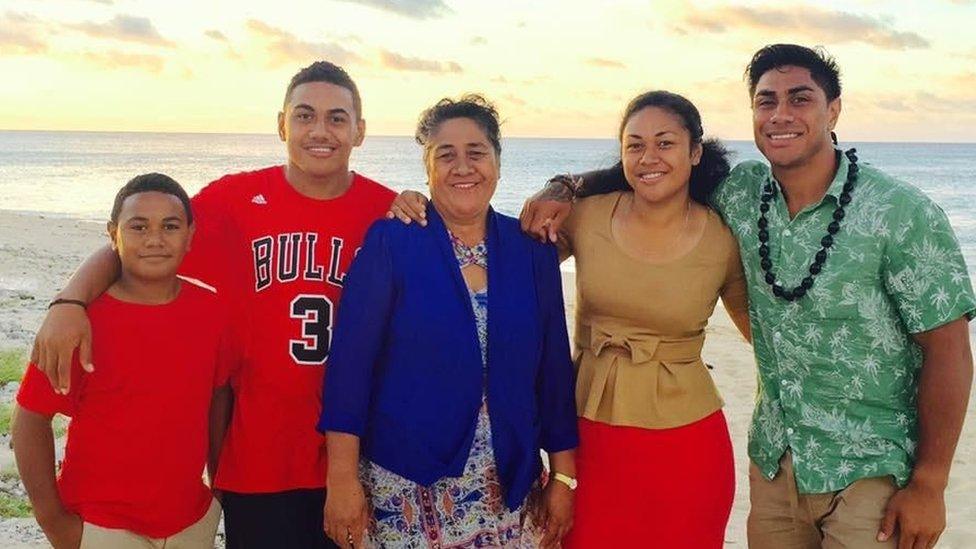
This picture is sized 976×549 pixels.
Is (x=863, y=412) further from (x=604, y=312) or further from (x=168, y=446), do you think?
(x=168, y=446)

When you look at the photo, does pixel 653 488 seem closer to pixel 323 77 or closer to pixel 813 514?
pixel 813 514

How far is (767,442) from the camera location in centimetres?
367

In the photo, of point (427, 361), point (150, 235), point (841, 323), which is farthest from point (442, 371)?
point (841, 323)

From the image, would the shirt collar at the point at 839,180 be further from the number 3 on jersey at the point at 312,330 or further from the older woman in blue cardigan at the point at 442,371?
the number 3 on jersey at the point at 312,330

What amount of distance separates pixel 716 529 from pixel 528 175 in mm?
63989

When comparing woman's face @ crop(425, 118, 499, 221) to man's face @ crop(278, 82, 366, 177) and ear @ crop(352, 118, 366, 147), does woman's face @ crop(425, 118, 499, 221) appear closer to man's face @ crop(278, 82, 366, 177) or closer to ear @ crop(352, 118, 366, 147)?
man's face @ crop(278, 82, 366, 177)

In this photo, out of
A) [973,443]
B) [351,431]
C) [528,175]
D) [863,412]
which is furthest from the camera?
[528,175]

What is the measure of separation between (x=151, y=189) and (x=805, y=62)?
8.64 ft

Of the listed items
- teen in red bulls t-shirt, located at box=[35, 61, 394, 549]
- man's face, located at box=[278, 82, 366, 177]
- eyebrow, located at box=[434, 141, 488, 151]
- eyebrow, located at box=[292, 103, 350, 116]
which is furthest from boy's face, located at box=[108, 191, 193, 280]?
eyebrow, located at box=[434, 141, 488, 151]

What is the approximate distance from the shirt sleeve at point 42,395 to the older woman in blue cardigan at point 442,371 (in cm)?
92

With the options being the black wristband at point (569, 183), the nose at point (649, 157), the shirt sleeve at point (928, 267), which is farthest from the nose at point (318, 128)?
the shirt sleeve at point (928, 267)

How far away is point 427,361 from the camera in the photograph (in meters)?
3.17

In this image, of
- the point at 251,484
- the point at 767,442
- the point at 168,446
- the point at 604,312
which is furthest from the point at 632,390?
the point at 168,446

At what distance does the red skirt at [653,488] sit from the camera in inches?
136
